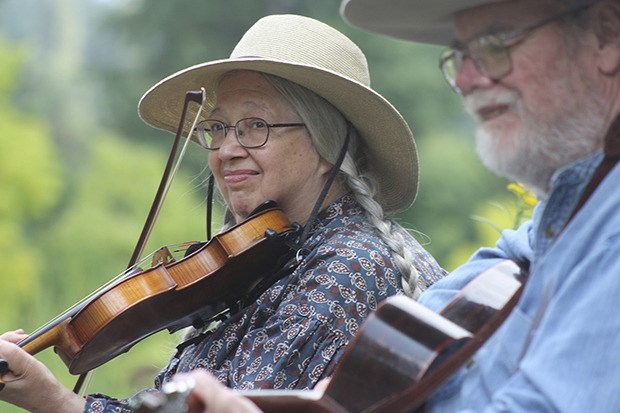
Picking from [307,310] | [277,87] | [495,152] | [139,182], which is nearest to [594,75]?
[495,152]

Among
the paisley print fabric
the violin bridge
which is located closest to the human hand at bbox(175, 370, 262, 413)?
the paisley print fabric

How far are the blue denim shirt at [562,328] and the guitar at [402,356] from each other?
0.16ft

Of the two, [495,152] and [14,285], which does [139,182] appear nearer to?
[14,285]

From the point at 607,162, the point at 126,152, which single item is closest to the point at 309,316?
the point at 607,162

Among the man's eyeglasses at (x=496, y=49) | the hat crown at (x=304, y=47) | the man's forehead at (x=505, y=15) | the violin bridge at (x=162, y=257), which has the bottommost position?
the violin bridge at (x=162, y=257)

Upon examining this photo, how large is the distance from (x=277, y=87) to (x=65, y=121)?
85.6 ft

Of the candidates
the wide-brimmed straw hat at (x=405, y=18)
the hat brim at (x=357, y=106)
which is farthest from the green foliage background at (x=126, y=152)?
the wide-brimmed straw hat at (x=405, y=18)

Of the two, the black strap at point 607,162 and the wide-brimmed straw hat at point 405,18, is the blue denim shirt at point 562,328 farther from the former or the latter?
the wide-brimmed straw hat at point 405,18

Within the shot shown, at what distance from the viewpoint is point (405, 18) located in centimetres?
242

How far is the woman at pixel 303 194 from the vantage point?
2941mm

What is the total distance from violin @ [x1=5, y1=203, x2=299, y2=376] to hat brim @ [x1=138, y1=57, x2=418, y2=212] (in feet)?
1.24

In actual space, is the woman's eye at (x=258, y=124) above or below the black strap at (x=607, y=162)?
above

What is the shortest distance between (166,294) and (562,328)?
5.01ft

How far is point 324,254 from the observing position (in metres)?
3.05
